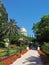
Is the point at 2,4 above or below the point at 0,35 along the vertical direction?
above

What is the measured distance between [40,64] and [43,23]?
178ft

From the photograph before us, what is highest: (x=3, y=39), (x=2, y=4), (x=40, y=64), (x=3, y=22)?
(x=2, y=4)

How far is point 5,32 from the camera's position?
7012 centimetres

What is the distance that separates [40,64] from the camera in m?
28.6

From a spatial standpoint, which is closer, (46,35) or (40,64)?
(40,64)

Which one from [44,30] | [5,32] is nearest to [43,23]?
[44,30]

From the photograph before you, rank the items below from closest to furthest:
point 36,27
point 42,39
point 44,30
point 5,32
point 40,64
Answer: point 40,64
point 5,32
point 44,30
point 42,39
point 36,27

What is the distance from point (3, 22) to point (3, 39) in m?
5.83

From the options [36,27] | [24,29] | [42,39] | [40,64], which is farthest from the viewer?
[24,29]

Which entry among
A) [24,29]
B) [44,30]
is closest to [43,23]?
[44,30]

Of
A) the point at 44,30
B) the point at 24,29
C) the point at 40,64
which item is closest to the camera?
the point at 40,64

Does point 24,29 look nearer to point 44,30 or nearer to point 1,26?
point 44,30

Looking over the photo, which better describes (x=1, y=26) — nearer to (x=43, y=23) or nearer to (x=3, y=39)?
(x=3, y=39)

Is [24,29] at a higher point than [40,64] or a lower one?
higher
